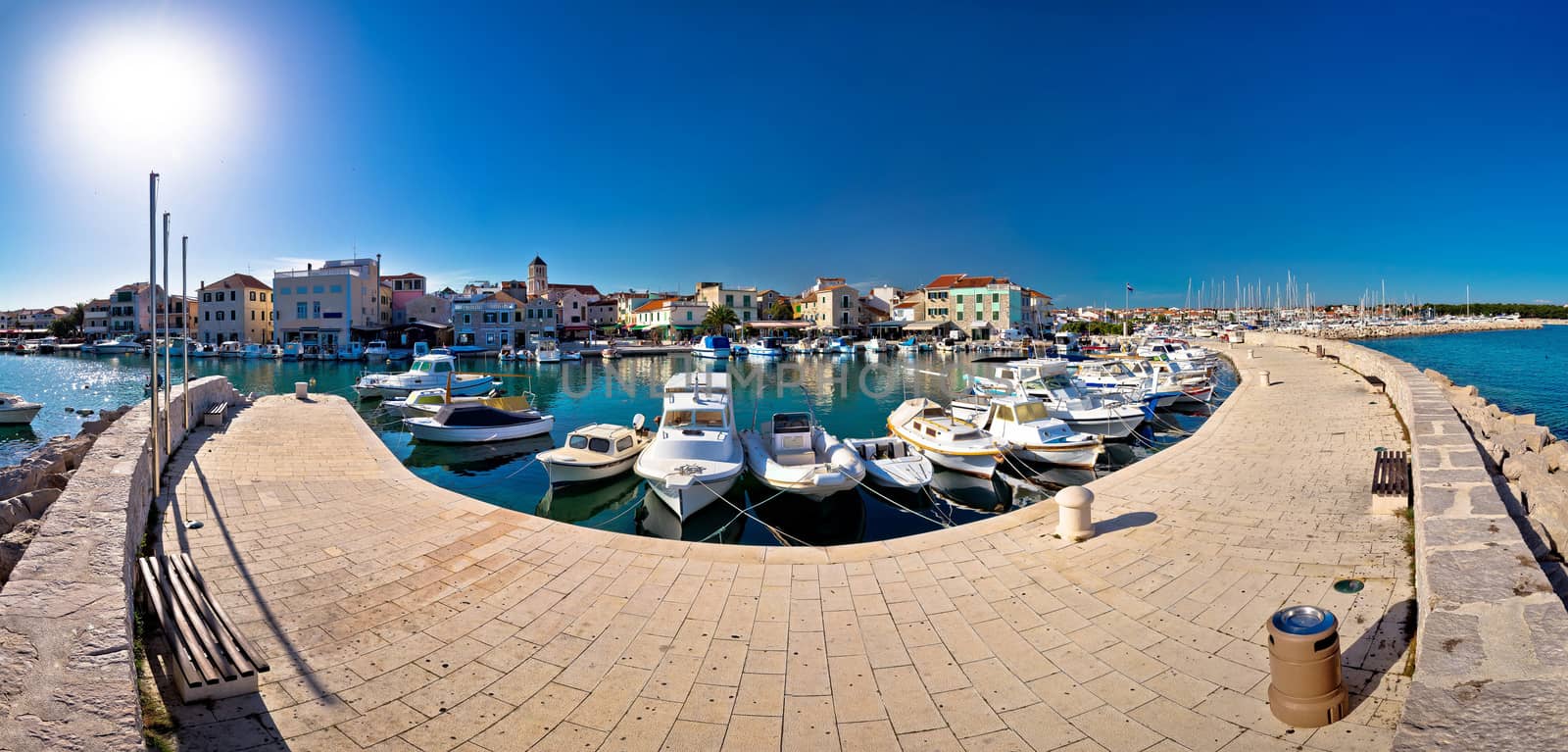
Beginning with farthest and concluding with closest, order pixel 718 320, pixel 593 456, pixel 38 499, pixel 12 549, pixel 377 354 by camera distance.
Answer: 1. pixel 718 320
2. pixel 377 354
3. pixel 593 456
4. pixel 38 499
5. pixel 12 549

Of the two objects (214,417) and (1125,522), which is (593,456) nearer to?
(214,417)

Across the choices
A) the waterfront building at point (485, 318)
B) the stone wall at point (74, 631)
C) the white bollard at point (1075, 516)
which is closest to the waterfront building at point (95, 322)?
the waterfront building at point (485, 318)

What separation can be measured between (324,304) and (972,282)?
76783 millimetres

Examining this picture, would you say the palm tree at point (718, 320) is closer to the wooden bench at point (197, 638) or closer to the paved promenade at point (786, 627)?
the paved promenade at point (786, 627)

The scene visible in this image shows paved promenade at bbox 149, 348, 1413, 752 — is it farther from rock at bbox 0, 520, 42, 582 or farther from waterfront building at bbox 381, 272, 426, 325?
waterfront building at bbox 381, 272, 426, 325

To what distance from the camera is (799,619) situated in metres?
5.72

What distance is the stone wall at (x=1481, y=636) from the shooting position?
10.2 ft

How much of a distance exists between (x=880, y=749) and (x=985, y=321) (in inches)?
3482

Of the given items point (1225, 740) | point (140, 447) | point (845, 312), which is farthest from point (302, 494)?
point (845, 312)

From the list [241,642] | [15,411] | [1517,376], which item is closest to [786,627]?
A: [241,642]

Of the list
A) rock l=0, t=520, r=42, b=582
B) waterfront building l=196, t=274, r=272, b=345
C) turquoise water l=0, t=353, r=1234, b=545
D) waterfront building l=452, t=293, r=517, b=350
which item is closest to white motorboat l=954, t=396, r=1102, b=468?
turquoise water l=0, t=353, r=1234, b=545

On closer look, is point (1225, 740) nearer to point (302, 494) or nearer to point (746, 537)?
point (746, 537)

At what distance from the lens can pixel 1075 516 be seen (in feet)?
24.8

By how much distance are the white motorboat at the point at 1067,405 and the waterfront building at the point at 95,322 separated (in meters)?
112
